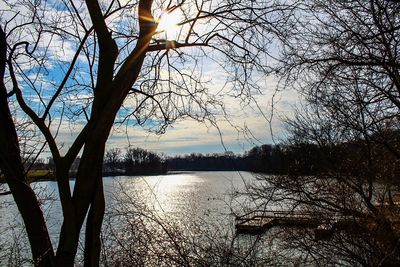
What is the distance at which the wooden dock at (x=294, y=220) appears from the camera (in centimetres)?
726

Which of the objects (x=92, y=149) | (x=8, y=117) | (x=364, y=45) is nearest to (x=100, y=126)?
(x=92, y=149)

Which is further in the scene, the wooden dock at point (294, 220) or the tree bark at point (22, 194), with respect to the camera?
the wooden dock at point (294, 220)

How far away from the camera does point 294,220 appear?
865cm

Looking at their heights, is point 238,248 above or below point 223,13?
below

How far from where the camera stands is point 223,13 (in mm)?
3982

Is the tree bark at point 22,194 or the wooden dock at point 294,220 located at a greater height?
the tree bark at point 22,194

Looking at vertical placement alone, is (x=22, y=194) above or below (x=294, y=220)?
above

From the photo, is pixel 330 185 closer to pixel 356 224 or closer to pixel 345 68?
pixel 356 224

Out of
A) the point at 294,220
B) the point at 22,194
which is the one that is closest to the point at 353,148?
the point at 294,220

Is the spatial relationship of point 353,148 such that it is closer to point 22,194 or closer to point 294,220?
point 294,220

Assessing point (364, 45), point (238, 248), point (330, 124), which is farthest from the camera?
point (330, 124)

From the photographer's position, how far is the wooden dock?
726 centimetres

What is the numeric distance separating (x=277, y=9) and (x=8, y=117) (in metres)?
2.63

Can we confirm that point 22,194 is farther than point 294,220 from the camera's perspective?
No
